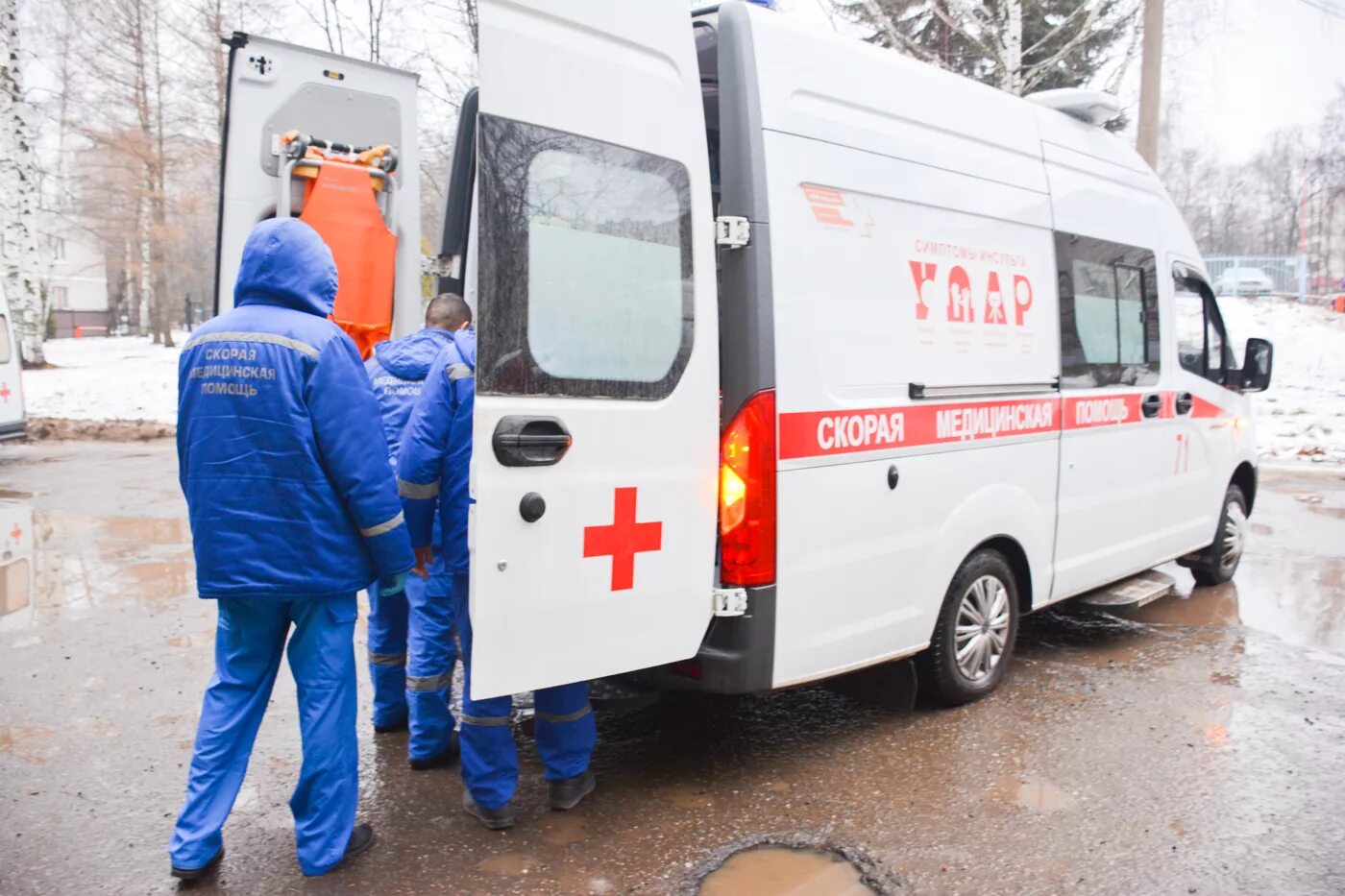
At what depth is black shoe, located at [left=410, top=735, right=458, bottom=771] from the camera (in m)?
3.79

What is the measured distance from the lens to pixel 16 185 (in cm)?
1903

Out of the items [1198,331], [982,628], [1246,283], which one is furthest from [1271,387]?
[982,628]

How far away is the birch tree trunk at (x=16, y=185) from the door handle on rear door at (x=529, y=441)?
19.7 metres

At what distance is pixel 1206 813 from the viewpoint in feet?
11.2

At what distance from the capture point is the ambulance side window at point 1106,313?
15.5 feet

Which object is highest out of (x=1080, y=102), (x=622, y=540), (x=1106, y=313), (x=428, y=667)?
(x=1080, y=102)

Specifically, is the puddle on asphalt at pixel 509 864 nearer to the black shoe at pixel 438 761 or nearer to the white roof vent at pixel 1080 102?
the black shoe at pixel 438 761

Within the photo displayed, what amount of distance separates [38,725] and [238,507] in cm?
214

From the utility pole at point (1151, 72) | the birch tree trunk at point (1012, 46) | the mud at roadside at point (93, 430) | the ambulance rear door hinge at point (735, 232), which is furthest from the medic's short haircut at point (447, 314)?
the mud at roadside at point (93, 430)

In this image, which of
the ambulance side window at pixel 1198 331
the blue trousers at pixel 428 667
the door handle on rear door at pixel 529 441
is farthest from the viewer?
the ambulance side window at pixel 1198 331

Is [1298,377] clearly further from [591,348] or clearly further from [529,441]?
[529,441]

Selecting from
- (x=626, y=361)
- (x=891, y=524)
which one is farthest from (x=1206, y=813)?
(x=626, y=361)

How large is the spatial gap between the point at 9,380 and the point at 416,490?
36.6 feet

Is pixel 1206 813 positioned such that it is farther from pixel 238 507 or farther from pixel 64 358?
pixel 64 358
